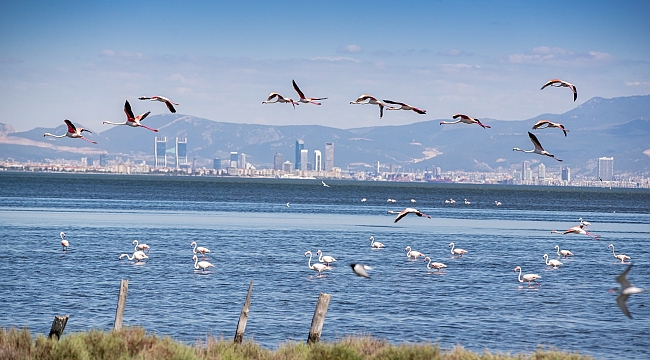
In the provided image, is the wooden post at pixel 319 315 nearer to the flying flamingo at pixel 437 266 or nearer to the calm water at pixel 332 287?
the calm water at pixel 332 287

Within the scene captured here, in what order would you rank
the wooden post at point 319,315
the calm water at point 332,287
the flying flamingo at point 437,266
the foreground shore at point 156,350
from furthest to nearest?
the flying flamingo at point 437,266 → the calm water at point 332,287 → the wooden post at point 319,315 → the foreground shore at point 156,350

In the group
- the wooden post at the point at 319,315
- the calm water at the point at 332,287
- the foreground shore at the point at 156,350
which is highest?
the wooden post at the point at 319,315

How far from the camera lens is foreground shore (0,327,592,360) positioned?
15289 millimetres

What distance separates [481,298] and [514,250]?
18552 mm

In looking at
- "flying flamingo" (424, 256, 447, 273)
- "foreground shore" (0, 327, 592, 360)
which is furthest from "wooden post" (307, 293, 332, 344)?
"flying flamingo" (424, 256, 447, 273)

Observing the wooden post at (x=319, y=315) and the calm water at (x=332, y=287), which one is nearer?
the wooden post at (x=319, y=315)

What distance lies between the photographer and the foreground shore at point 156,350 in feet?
50.2

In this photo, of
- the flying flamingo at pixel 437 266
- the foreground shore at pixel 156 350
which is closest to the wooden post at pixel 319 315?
the foreground shore at pixel 156 350

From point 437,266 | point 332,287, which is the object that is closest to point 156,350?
point 332,287

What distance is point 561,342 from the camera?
70.8 feet

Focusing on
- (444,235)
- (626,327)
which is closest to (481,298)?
(626,327)

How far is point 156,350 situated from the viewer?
15.7 meters

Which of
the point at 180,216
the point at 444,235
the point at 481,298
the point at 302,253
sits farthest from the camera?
the point at 180,216

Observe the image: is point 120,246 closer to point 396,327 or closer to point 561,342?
point 396,327
